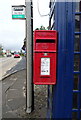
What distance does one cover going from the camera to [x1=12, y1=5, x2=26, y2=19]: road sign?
369 centimetres

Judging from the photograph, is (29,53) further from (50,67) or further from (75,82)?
(75,82)

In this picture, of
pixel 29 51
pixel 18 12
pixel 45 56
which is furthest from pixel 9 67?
pixel 45 56

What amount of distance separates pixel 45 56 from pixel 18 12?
1907mm

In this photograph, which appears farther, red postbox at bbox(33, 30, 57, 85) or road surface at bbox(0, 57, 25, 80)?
road surface at bbox(0, 57, 25, 80)

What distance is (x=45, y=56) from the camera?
7.61ft

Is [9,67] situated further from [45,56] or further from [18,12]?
[45,56]

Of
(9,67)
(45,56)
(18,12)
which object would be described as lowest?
(9,67)

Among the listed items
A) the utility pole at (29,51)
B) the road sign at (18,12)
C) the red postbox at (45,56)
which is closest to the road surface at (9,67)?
the utility pole at (29,51)

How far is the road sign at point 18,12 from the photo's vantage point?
3.69 metres

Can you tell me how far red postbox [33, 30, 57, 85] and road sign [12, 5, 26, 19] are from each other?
1.58 m

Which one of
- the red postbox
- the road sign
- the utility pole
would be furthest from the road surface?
the red postbox

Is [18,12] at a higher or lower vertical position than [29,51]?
higher

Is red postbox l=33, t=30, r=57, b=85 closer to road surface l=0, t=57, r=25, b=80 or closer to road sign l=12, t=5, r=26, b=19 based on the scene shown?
road sign l=12, t=5, r=26, b=19

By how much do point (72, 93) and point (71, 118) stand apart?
42 cm
